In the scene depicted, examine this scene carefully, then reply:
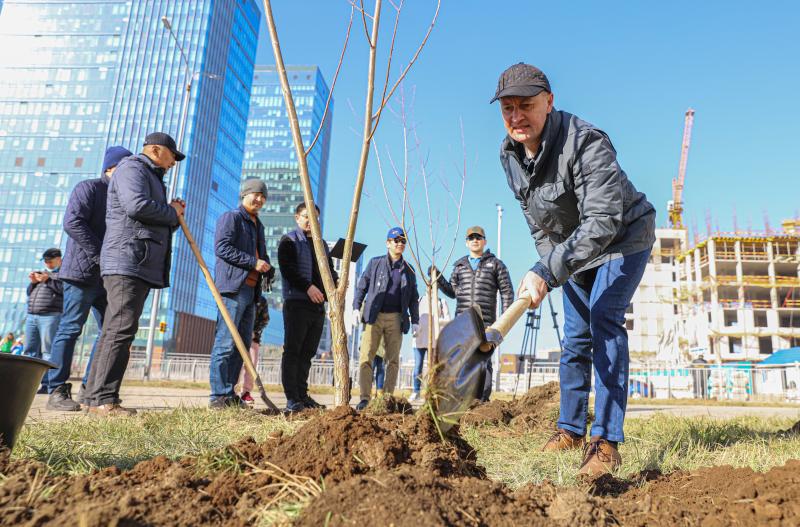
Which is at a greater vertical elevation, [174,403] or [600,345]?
[600,345]

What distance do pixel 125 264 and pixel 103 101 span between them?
89802mm

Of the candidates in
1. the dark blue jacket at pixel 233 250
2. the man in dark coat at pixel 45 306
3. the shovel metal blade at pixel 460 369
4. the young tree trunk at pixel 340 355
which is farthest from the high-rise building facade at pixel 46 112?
the shovel metal blade at pixel 460 369

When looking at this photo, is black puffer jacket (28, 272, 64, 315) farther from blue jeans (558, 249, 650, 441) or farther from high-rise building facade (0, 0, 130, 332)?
high-rise building facade (0, 0, 130, 332)

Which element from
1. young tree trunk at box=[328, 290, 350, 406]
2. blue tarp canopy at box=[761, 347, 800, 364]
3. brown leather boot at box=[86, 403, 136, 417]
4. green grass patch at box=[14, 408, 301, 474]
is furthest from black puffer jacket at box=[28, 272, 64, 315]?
blue tarp canopy at box=[761, 347, 800, 364]

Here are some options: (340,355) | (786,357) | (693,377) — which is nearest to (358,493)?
(340,355)

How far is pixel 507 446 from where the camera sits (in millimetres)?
3148

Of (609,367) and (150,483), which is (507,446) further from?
(150,483)

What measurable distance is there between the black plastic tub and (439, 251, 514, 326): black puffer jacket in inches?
201

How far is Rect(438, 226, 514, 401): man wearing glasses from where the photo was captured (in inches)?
260

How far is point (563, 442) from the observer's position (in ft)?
9.68

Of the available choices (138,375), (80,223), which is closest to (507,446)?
(80,223)

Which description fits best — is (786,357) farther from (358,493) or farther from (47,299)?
(358,493)

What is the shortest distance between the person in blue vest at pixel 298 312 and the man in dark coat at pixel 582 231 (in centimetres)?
249

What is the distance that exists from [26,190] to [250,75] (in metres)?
43.6
